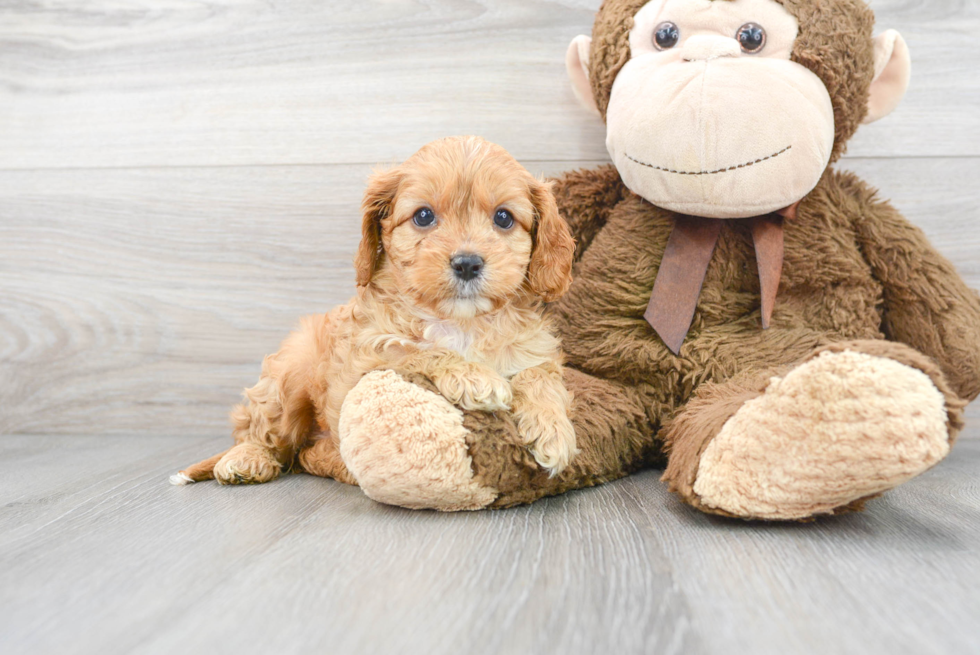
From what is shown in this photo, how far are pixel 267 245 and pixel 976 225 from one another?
2.01m

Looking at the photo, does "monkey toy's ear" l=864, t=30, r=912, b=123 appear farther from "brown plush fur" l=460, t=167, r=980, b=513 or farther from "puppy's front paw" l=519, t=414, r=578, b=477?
"puppy's front paw" l=519, t=414, r=578, b=477

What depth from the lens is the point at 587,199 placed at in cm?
175

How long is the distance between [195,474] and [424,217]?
0.82m

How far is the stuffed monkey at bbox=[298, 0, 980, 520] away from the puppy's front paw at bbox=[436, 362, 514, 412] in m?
0.03

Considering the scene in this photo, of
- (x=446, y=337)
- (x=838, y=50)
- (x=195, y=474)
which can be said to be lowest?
(x=195, y=474)

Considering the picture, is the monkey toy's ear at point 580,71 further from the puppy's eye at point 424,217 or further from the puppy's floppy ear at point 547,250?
the puppy's eye at point 424,217

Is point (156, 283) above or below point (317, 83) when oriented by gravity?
below

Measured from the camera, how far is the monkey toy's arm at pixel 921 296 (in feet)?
4.95

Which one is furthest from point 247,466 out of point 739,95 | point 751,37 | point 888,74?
point 888,74

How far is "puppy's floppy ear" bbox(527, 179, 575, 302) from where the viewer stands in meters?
1.43

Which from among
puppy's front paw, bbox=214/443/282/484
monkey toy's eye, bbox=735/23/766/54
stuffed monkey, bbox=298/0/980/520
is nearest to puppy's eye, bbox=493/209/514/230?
stuffed monkey, bbox=298/0/980/520

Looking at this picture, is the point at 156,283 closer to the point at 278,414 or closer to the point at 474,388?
the point at 278,414

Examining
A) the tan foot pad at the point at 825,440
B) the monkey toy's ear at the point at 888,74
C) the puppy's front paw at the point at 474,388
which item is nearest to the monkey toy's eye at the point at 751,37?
the monkey toy's ear at the point at 888,74

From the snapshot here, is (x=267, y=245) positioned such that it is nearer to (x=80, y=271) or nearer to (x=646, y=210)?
(x=80, y=271)
